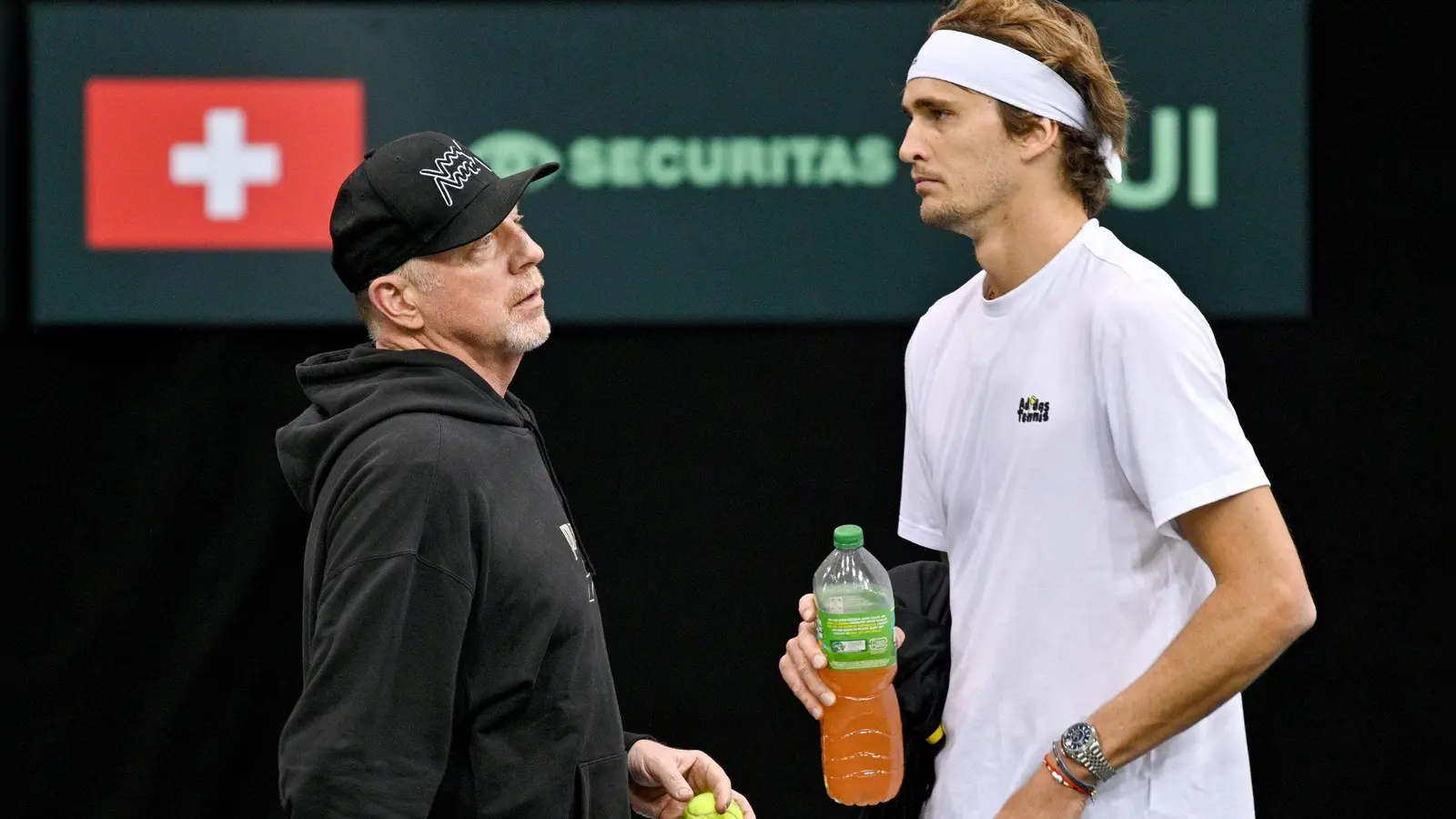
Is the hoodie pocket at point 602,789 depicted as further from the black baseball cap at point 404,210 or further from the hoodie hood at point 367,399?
the black baseball cap at point 404,210

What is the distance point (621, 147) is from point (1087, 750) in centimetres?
216

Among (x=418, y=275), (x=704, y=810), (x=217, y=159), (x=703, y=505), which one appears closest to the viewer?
(x=418, y=275)

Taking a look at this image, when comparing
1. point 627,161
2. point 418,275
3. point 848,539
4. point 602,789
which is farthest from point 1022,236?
point 627,161

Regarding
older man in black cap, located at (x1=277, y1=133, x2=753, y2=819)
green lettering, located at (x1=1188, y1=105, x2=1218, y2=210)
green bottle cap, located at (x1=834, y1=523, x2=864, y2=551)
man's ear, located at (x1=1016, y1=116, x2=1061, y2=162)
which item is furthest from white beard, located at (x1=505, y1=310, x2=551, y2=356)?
green lettering, located at (x1=1188, y1=105, x2=1218, y2=210)

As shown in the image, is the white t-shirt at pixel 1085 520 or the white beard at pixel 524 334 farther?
the white beard at pixel 524 334

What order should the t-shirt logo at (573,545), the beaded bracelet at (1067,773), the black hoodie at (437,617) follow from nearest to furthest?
1. the black hoodie at (437,617)
2. the beaded bracelet at (1067,773)
3. the t-shirt logo at (573,545)

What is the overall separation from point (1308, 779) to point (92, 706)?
9.62ft

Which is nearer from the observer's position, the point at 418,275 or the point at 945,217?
the point at 418,275

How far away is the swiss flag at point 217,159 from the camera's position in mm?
3607

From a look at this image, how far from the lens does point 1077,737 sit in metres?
1.89

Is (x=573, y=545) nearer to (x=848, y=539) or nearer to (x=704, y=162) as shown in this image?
(x=848, y=539)

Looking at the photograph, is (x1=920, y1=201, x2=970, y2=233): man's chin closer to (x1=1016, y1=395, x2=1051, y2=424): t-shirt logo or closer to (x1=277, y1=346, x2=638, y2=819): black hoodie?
(x1=1016, y1=395, x2=1051, y2=424): t-shirt logo

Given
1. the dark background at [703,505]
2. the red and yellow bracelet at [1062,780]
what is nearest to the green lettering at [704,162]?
the dark background at [703,505]

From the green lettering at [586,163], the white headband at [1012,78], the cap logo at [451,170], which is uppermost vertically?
the green lettering at [586,163]
